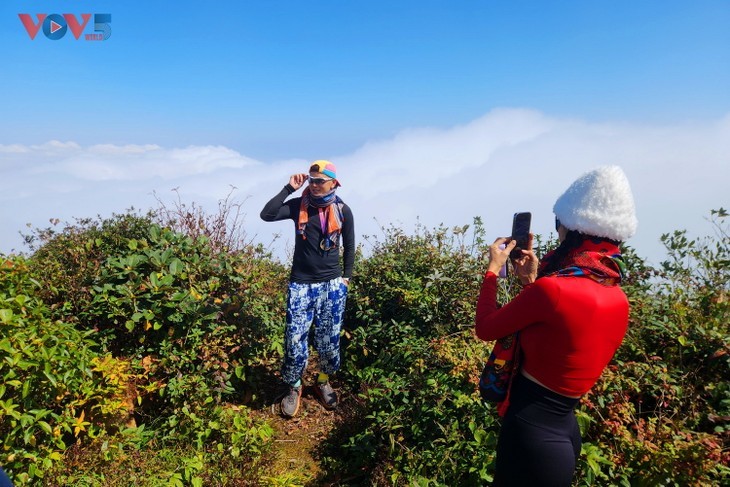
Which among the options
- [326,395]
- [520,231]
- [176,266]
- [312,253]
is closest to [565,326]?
[520,231]

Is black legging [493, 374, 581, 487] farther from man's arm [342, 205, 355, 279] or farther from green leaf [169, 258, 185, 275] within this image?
green leaf [169, 258, 185, 275]

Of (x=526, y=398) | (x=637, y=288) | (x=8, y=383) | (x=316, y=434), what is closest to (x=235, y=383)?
(x=316, y=434)

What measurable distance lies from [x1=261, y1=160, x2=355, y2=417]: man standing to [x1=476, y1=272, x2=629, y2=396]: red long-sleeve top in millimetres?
2462

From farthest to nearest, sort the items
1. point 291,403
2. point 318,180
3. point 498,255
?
point 291,403 → point 318,180 → point 498,255

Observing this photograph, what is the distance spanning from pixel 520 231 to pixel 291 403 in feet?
10.3

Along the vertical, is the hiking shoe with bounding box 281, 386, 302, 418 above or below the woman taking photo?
below

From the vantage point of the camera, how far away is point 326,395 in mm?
4867

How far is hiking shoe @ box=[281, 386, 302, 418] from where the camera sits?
15.1ft

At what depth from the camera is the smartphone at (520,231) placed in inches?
100

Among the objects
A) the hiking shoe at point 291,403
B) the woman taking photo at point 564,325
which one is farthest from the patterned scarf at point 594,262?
the hiking shoe at point 291,403

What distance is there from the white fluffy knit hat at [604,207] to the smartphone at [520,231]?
1.40 feet

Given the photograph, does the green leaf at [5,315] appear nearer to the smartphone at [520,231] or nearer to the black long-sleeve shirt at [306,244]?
the black long-sleeve shirt at [306,244]

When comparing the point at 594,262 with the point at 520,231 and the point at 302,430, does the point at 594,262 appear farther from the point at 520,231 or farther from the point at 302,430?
the point at 302,430

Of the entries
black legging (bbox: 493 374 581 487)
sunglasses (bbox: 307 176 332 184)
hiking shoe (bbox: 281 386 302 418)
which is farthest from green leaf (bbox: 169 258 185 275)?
black legging (bbox: 493 374 581 487)
